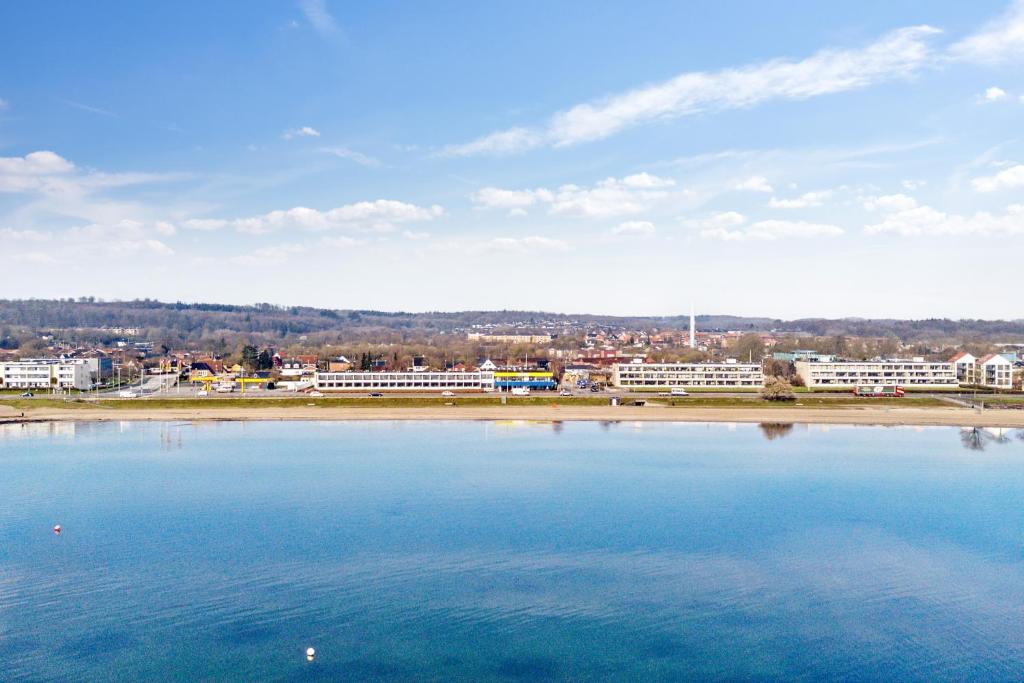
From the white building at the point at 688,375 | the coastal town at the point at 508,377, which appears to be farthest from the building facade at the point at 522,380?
the white building at the point at 688,375

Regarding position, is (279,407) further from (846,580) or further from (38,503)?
(846,580)

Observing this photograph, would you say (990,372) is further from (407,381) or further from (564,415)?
(407,381)

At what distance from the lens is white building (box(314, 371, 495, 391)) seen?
47.1m

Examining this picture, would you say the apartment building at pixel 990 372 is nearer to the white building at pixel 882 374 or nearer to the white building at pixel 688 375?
the white building at pixel 882 374

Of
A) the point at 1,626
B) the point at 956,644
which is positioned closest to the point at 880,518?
the point at 956,644

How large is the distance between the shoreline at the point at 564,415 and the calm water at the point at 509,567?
10.0 m

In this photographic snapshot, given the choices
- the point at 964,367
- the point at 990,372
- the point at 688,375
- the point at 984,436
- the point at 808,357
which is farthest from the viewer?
the point at 808,357

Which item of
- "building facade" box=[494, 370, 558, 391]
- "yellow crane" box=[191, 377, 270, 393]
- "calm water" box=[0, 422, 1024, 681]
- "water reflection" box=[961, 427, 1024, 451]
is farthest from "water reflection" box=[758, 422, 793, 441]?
"yellow crane" box=[191, 377, 270, 393]

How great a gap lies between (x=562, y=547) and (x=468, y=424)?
1881 centimetres

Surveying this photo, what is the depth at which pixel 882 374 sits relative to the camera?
49.9 meters

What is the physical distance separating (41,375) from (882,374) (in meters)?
47.7

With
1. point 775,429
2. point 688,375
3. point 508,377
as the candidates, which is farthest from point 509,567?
point 688,375

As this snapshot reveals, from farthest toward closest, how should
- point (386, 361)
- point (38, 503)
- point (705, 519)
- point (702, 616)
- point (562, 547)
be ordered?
point (386, 361), point (38, 503), point (705, 519), point (562, 547), point (702, 616)

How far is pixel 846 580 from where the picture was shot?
13.5 m
